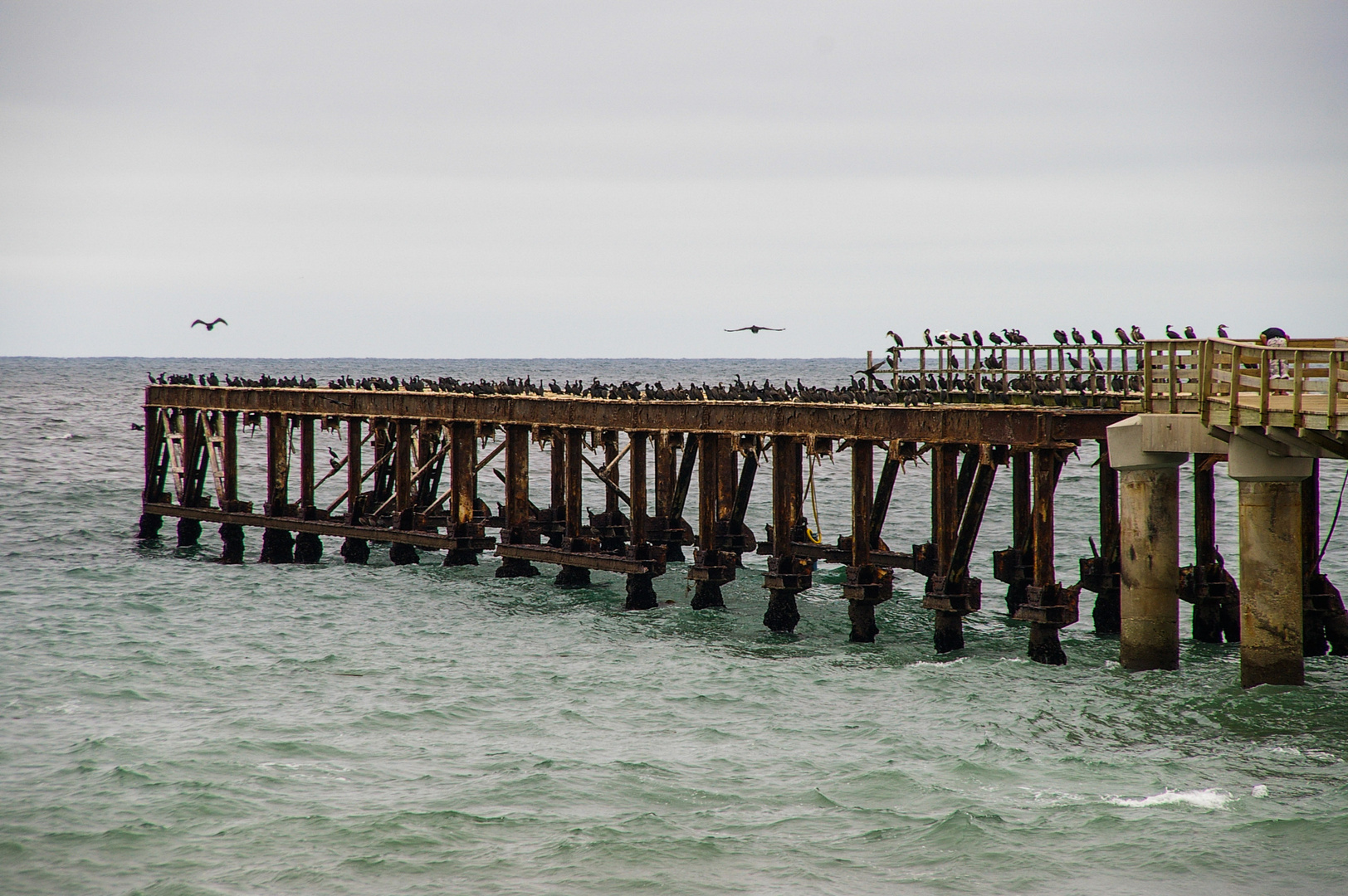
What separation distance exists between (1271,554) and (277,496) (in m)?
22.9

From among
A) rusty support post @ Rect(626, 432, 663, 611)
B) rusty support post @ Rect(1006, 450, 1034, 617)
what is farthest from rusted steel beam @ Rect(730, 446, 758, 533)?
rusty support post @ Rect(1006, 450, 1034, 617)

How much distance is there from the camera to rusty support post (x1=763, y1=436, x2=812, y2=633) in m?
23.8

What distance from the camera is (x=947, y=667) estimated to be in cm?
2117

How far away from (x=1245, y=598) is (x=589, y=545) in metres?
12.8

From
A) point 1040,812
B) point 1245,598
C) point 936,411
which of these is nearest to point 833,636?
point 936,411

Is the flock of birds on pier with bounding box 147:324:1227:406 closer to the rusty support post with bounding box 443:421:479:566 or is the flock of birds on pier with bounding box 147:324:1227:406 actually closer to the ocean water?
the rusty support post with bounding box 443:421:479:566

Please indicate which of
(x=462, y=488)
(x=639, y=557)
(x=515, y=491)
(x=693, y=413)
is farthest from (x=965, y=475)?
(x=462, y=488)

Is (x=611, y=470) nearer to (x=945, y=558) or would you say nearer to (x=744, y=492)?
(x=744, y=492)

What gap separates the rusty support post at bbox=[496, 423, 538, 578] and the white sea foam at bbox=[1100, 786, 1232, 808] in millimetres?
15844

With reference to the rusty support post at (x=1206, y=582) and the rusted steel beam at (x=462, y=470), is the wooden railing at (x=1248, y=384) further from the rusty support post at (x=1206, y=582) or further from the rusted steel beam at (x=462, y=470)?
the rusted steel beam at (x=462, y=470)

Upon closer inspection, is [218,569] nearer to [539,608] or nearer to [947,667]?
[539,608]

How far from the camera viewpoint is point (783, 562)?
23875 mm

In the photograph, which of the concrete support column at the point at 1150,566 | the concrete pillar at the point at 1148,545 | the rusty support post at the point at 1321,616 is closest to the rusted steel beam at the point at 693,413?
the concrete pillar at the point at 1148,545

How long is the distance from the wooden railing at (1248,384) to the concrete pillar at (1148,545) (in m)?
0.82
